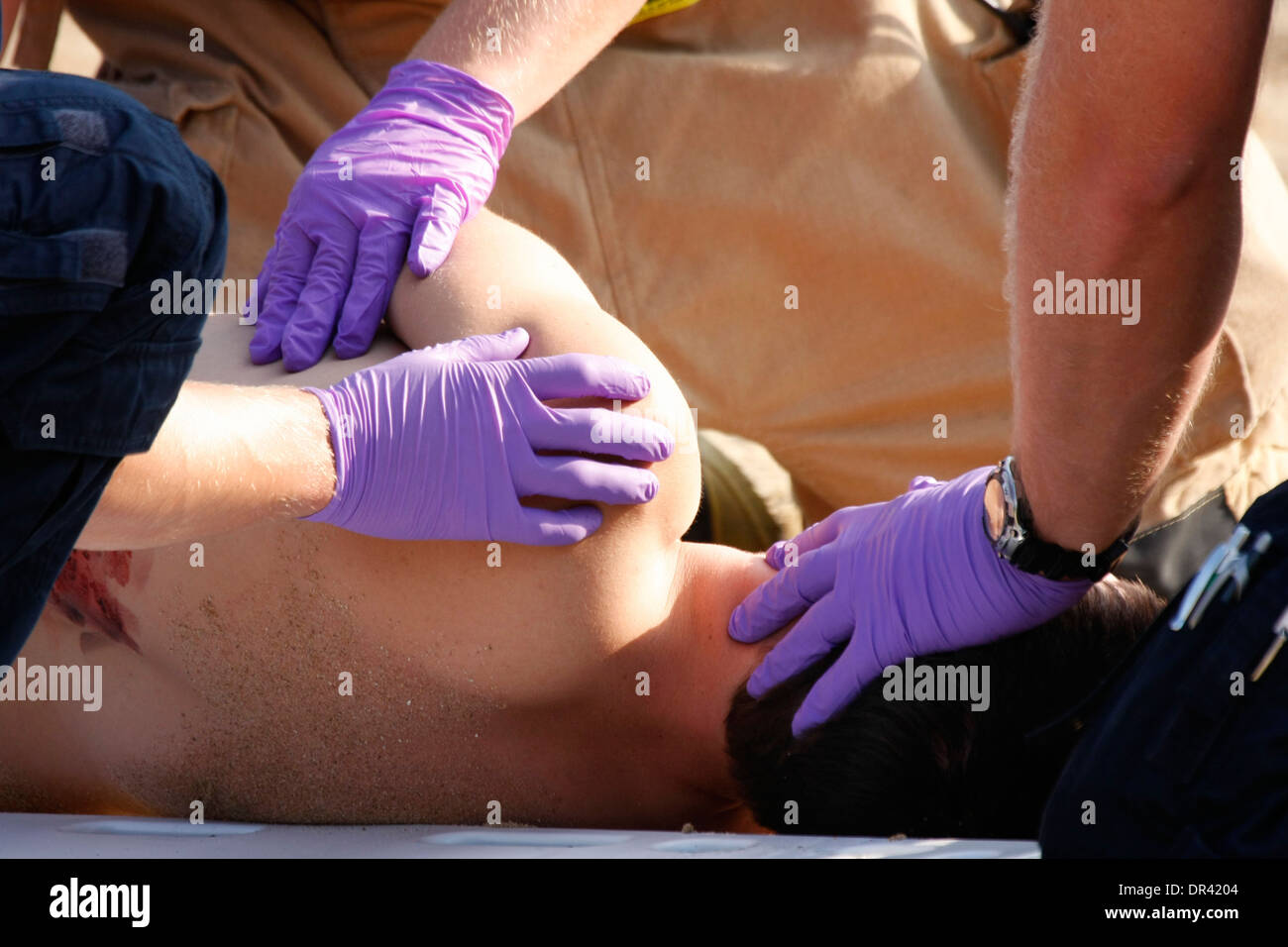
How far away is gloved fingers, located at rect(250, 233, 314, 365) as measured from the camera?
139 centimetres

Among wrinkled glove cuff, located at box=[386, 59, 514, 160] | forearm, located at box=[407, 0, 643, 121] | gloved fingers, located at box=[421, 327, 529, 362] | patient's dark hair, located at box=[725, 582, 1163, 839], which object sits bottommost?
patient's dark hair, located at box=[725, 582, 1163, 839]

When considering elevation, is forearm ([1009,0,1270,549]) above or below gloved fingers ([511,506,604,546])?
above

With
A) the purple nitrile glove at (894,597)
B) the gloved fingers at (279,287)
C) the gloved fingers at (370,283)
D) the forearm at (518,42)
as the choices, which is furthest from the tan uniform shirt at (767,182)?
the purple nitrile glove at (894,597)

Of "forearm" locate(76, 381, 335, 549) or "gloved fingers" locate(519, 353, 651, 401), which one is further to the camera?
"gloved fingers" locate(519, 353, 651, 401)

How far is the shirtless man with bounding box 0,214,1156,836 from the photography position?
4.03 feet

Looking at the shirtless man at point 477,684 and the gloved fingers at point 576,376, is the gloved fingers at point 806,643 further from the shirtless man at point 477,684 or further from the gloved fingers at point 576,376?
the gloved fingers at point 576,376

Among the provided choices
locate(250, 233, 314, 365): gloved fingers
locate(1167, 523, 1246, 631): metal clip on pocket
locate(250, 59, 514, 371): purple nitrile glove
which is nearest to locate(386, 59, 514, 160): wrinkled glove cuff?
locate(250, 59, 514, 371): purple nitrile glove

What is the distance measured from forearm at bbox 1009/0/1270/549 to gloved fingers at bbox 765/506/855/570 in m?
0.28

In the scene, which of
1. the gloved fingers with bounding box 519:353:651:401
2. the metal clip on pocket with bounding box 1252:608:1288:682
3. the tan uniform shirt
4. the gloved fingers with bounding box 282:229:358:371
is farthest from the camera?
the tan uniform shirt

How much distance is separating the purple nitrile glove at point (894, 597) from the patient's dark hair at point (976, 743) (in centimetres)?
2

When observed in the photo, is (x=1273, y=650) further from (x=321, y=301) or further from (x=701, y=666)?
(x=321, y=301)

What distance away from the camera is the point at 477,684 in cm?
125

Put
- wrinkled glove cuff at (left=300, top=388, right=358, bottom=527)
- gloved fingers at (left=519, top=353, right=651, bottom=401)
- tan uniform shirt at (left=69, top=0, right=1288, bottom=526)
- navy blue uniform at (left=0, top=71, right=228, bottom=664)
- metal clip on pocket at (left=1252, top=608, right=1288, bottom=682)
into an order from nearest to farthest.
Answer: navy blue uniform at (left=0, top=71, right=228, bottom=664), metal clip on pocket at (left=1252, top=608, right=1288, bottom=682), wrinkled glove cuff at (left=300, top=388, right=358, bottom=527), gloved fingers at (left=519, top=353, right=651, bottom=401), tan uniform shirt at (left=69, top=0, right=1288, bottom=526)

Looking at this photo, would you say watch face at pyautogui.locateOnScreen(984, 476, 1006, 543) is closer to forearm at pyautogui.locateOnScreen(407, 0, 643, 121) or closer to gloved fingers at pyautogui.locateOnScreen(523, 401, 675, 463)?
gloved fingers at pyautogui.locateOnScreen(523, 401, 675, 463)
